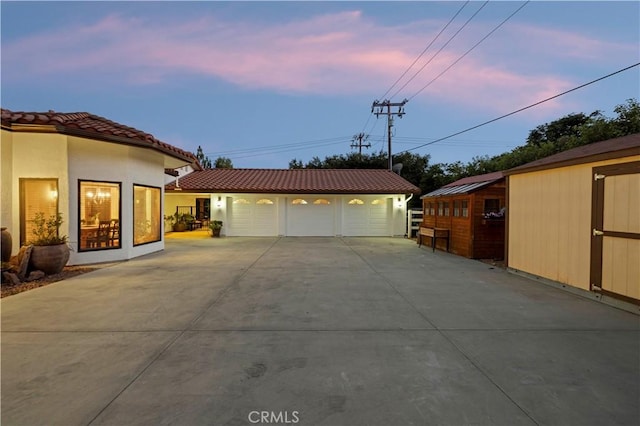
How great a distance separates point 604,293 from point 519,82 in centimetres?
1352

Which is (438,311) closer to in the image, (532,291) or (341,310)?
(341,310)

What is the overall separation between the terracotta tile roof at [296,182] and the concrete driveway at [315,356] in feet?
34.8

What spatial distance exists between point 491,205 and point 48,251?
1151 centimetres

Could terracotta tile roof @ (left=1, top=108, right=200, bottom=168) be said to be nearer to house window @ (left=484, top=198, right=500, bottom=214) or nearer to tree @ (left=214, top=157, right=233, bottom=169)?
house window @ (left=484, top=198, right=500, bottom=214)

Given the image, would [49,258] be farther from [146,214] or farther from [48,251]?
[146,214]

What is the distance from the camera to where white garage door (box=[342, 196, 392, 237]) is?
56.3 ft

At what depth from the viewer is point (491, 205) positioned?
982 cm

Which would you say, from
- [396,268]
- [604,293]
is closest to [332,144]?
[396,268]

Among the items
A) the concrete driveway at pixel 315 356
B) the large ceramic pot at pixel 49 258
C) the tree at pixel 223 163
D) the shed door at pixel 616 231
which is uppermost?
the tree at pixel 223 163

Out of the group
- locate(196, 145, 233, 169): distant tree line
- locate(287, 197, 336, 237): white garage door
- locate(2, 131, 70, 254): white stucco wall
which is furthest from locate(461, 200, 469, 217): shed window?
locate(196, 145, 233, 169): distant tree line

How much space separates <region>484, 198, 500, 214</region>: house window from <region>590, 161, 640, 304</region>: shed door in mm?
4365

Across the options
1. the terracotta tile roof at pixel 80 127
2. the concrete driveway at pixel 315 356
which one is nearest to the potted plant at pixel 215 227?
the terracotta tile roof at pixel 80 127

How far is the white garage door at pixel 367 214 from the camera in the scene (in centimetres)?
1717

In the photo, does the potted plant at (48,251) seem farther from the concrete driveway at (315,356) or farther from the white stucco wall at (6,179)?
the concrete driveway at (315,356)
